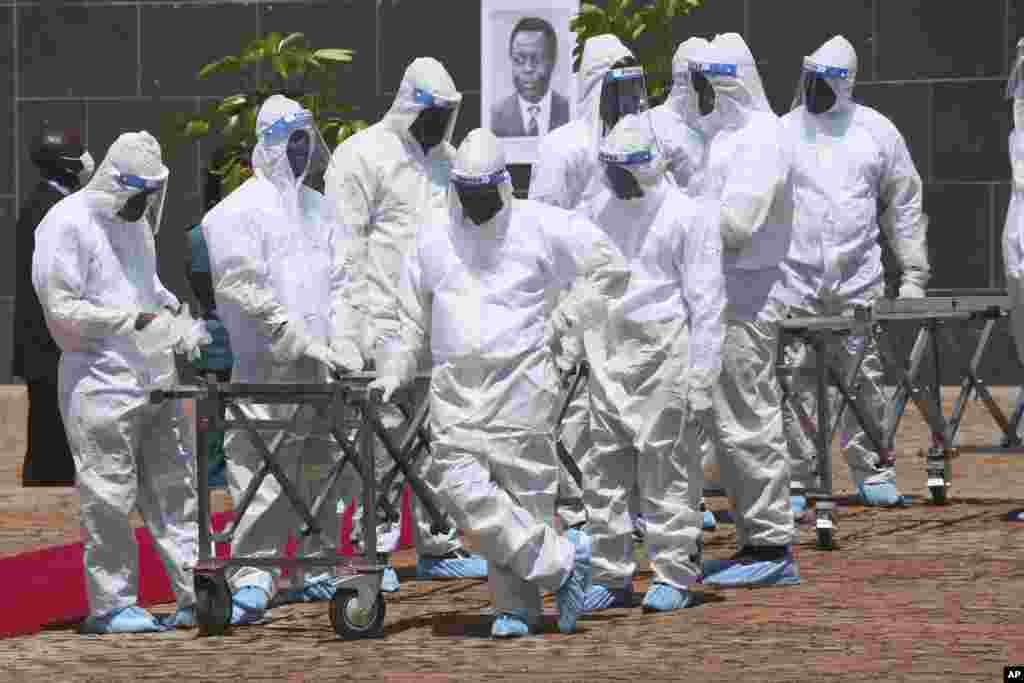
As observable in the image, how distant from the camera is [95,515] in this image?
1059cm

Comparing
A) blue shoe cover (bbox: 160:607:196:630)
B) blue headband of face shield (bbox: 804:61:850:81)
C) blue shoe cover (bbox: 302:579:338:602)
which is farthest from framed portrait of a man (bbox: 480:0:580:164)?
blue shoe cover (bbox: 160:607:196:630)

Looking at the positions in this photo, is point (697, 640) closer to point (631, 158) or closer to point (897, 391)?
point (631, 158)

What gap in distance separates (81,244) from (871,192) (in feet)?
16.6

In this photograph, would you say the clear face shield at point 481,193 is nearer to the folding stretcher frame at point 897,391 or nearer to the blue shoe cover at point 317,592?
the blue shoe cover at point 317,592

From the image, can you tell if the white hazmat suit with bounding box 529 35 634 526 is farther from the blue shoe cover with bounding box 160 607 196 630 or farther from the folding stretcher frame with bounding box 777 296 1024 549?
the blue shoe cover with bounding box 160 607 196 630

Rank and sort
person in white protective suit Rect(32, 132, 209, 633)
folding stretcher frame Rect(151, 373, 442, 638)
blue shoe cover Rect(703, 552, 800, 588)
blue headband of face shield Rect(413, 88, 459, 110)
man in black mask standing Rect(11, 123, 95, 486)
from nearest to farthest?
folding stretcher frame Rect(151, 373, 442, 638), person in white protective suit Rect(32, 132, 209, 633), blue shoe cover Rect(703, 552, 800, 588), blue headband of face shield Rect(413, 88, 459, 110), man in black mask standing Rect(11, 123, 95, 486)

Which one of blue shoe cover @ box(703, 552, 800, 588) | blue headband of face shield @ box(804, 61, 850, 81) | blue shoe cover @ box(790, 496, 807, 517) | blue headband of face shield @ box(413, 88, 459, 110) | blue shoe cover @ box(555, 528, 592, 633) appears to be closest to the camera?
blue shoe cover @ box(555, 528, 592, 633)

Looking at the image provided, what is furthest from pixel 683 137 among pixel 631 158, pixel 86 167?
pixel 86 167

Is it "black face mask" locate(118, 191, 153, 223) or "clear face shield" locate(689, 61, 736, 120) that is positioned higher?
"clear face shield" locate(689, 61, 736, 120)

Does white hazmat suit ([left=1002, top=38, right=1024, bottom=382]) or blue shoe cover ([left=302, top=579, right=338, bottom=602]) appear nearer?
blue shoe cover ([left=302, top=579, right=338, bottom=602])

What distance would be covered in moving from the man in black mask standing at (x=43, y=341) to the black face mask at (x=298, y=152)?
13.8 ft

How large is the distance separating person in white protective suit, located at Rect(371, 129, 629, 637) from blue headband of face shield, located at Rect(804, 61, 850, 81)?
3959 mm

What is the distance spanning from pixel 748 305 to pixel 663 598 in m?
1.59

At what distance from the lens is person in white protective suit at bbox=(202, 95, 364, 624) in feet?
35.9
